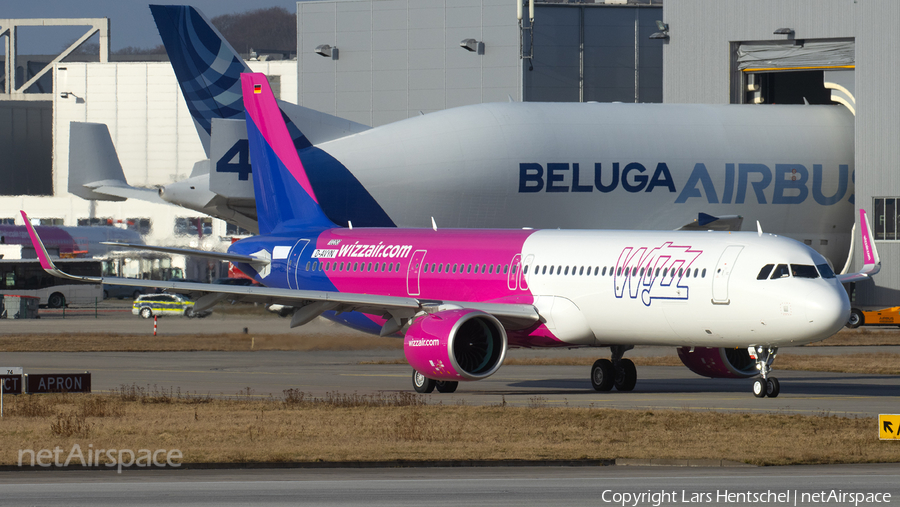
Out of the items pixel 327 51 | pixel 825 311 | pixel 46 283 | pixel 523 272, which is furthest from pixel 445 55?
pixel 825 311

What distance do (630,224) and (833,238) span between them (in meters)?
11.4

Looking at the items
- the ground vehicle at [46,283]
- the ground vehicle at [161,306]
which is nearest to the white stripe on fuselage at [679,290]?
the ground vehicle at [161,306]

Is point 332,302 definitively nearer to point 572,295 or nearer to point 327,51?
point 572,295

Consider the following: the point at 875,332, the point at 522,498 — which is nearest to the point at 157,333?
the point at 875,332

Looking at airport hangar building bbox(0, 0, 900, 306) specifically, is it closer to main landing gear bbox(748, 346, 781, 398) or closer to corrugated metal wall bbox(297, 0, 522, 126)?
corrugated metal wall bbox(297, 0, 522, 126)

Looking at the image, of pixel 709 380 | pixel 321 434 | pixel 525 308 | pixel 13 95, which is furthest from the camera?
pixel 13 95

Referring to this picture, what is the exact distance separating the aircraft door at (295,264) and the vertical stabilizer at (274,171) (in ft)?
4.52

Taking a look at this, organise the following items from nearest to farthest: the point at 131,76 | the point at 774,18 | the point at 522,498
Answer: the point at 522,498 < the point at 774,18 < the point at 131,76

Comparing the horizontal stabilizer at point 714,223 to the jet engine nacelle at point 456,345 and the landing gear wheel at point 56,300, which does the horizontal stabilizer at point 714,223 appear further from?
the landing gear wheel at point 56,300

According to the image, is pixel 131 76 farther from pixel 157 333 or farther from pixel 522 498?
pixel 522 498

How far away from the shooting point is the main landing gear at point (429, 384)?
2808cm

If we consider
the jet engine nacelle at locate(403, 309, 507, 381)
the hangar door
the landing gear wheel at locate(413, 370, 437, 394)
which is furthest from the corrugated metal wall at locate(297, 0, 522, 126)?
the jet engine nacelle at locate(403, 309, 507, 381)

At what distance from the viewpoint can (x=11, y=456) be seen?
54.4ft

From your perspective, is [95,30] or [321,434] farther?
[95,30]
